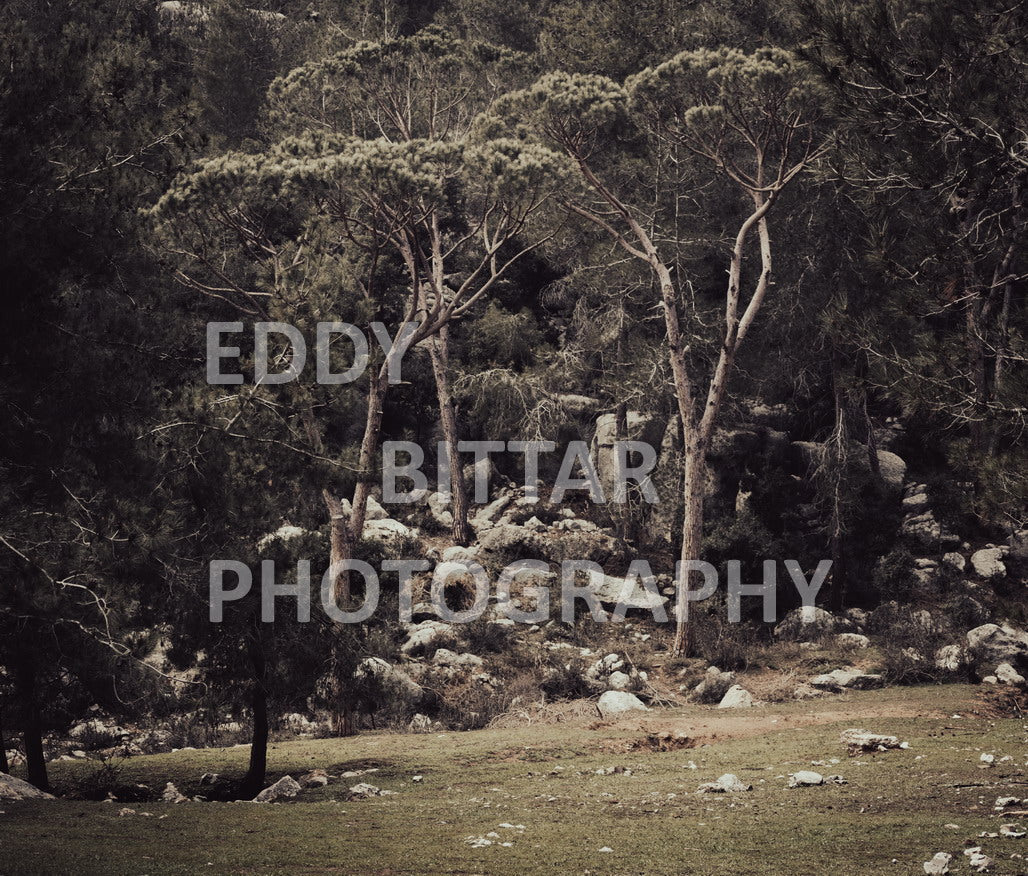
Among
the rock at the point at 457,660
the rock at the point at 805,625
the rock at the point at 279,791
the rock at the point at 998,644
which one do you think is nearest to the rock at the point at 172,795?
the rock at the point at 279,791

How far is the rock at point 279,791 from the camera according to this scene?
1379 cm

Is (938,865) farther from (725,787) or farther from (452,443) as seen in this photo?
(452,443)

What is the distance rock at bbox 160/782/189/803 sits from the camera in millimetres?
14094

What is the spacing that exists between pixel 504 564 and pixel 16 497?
18931mm

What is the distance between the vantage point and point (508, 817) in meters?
11.6

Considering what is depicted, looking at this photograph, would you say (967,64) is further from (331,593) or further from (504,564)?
(504,564)

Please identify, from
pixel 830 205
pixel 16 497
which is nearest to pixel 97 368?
pixel 16 497

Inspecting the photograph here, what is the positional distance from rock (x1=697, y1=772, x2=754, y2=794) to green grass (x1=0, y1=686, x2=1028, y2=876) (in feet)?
0.65

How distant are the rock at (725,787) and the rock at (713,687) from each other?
10.4 m

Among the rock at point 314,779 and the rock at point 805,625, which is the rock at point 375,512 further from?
the rock at point 314,779

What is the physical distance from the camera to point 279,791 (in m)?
13.9

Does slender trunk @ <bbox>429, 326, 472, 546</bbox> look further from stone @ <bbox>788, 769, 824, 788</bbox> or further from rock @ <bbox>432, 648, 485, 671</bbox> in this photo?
stone @ <bbox>788, 769, 824, 788</bbox>

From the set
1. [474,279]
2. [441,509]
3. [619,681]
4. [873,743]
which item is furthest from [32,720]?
[441,509]

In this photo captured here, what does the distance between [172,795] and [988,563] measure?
68.5 feet
